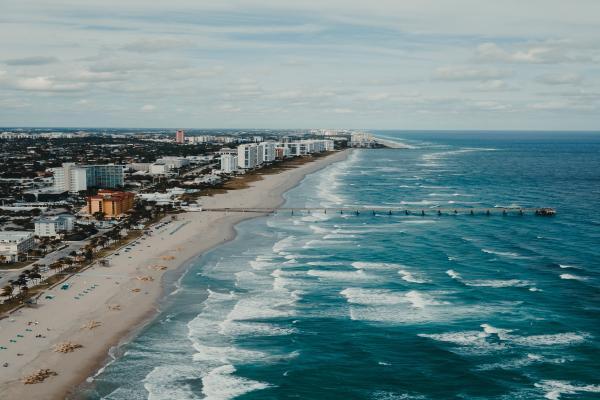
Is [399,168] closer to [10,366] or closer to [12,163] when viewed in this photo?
[12,163]

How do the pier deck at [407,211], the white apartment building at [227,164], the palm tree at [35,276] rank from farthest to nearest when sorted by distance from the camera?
the white apartment building at [227,164]
the pier deck at [407,211]
the palm tree at [35,276]

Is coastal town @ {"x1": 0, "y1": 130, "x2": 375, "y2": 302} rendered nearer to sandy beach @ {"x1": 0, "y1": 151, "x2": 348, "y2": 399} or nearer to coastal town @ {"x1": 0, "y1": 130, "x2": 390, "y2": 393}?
coastal town @ {"x1": 0, "y1": 130, "x2": 390, "y2": 393}

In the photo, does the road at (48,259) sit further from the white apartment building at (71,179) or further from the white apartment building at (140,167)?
the white apartment building at (140,167)

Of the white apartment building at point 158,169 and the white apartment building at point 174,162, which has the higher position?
the white apartment building at point 174,162

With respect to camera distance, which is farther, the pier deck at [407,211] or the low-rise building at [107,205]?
the pier deck at [407,211]

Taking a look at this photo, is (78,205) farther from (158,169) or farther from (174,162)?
(174,162)

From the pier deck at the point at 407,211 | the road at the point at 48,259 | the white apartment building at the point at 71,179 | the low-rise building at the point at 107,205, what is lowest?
the road at the point at 48,259

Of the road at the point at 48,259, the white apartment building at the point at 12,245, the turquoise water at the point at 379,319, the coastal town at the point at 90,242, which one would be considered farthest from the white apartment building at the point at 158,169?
the white apartment building at the point at 12,245
